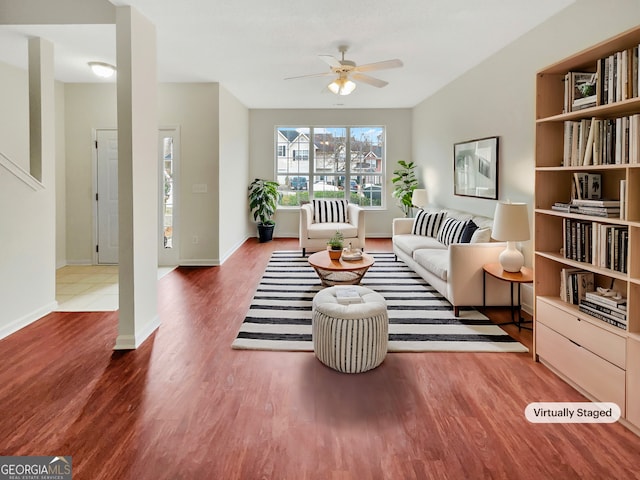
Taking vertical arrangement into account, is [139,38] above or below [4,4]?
below

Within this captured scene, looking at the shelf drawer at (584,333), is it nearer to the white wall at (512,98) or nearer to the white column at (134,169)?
the white wall at (512,98)

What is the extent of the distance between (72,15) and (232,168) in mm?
3688

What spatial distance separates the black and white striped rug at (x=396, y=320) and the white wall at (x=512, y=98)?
993 millimetres

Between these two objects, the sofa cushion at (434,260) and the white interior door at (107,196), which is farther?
the white interior door at (107,196)

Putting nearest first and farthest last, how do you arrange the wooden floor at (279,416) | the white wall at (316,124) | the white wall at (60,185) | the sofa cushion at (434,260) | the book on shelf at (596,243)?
1. the wooden floor at (279,416)
2. the book on shelf at (596,243)
3. the sofa cushion at (434,260)
4. the white wall at (60,185)
5. the white wall at (316,124)

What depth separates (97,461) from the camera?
1.87 m

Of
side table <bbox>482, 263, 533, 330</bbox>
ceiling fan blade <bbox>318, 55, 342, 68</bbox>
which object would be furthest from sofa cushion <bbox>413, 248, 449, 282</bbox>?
ceiling fan blade <bbox>318, 55, 342, 68</bbox>

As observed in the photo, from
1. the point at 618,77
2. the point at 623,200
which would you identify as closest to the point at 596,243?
the point at 623,200

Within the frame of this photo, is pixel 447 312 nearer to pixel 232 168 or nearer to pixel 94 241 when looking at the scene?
pixel 232 168

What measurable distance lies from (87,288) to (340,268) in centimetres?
299

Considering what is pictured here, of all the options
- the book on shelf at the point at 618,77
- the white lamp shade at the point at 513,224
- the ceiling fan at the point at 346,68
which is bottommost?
the white lamp shade at the point at 513,224

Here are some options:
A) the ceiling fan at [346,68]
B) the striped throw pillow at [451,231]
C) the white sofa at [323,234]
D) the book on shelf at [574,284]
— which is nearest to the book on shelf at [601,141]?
the book on shelf at [574,284]

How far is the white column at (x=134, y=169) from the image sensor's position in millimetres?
3125

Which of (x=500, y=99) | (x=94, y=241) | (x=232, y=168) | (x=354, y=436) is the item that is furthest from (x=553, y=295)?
(x=94, y=241)
